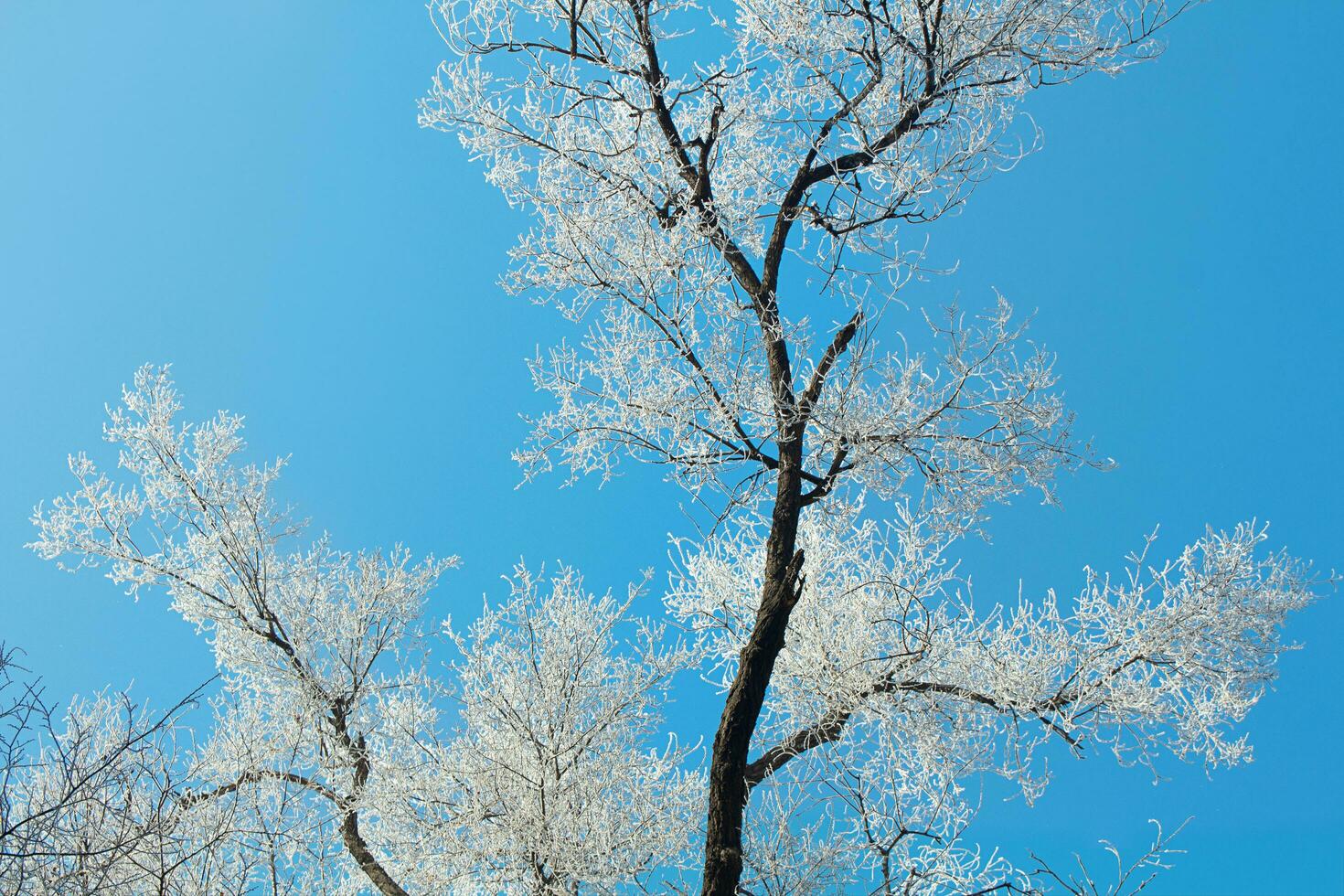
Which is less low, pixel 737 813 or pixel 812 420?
pixel 812 420

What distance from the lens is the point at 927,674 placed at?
6230 millimetres

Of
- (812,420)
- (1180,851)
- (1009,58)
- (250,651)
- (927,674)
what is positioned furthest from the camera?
(250,651)

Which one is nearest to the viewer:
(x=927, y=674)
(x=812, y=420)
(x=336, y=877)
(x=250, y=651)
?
(x=812, y=420)

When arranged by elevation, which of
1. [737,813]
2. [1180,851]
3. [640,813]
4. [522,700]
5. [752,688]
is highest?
[522,700]

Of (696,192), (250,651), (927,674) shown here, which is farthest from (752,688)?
(250,651)

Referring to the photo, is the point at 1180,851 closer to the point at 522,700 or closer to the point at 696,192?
the point at 696,192

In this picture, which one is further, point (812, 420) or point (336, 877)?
point (336, 877)

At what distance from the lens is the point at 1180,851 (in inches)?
165

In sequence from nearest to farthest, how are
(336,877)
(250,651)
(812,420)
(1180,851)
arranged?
1. (1180,851)
2. (812,420)
3. (336,877)
4. (250,651)

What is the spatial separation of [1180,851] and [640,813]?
11.8 feet

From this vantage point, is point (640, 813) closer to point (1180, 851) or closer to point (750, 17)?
point (1180, 851)

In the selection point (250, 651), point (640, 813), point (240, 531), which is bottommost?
point (640, 813)

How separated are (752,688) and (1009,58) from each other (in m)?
3.42

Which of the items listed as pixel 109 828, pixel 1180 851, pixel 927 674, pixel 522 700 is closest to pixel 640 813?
pixel 522 700
